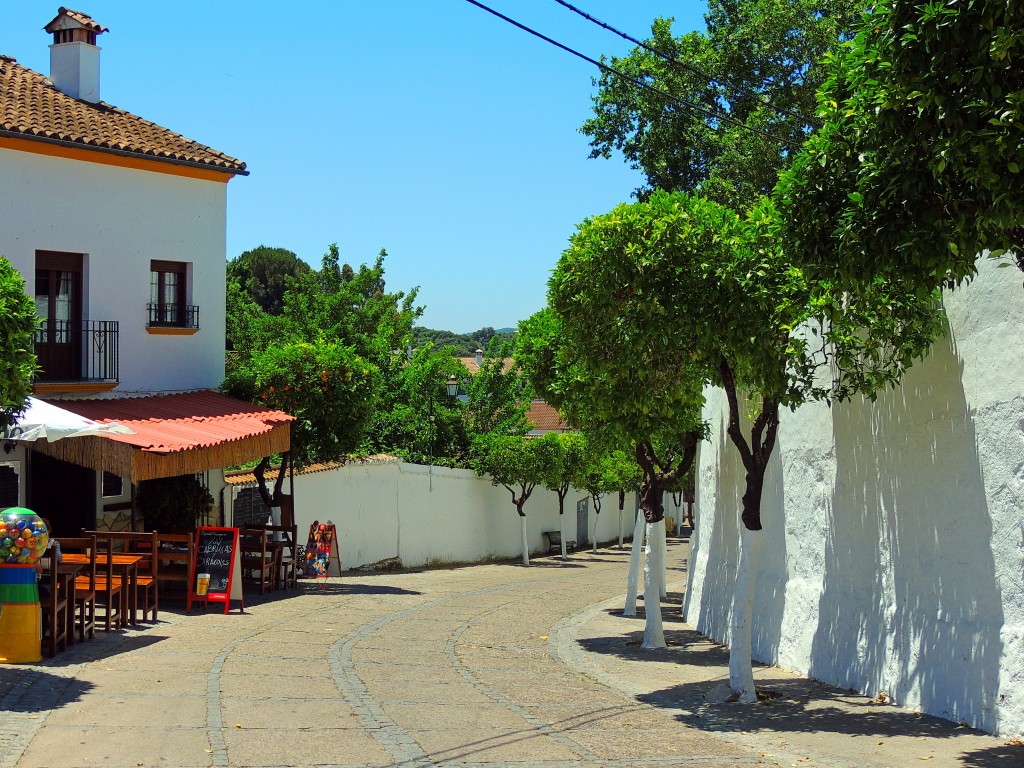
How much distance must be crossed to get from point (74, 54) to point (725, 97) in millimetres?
16786

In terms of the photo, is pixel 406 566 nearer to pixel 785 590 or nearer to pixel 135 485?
pixel 135 485

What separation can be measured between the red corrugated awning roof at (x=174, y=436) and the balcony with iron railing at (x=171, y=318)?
111 cm

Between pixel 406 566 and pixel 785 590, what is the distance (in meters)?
16.4

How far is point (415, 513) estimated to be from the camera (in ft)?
94.6

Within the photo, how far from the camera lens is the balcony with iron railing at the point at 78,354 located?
17594 mm

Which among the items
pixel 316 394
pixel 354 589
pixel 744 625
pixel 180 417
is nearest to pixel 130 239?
pixel 180 417

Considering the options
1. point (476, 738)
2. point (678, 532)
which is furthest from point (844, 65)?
point (678, 532)

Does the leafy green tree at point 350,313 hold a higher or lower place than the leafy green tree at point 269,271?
lower

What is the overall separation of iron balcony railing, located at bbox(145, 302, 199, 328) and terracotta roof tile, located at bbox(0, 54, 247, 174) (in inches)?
97.6

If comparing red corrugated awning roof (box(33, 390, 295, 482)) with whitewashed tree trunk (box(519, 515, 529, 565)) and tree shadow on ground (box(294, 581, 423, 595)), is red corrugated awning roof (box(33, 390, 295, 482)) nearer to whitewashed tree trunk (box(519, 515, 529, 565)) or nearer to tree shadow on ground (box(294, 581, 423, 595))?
tree shadow on ground (box(294, 581, 423, 595))

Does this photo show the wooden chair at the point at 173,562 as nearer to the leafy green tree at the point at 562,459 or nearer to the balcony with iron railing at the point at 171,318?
the balcony with iron railing at the point at 171,318

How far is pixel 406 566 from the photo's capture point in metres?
28.3

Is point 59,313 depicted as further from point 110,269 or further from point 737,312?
point 737,312

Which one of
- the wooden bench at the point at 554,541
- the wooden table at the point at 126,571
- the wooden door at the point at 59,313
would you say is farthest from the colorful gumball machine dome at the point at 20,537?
the wooden bench at the point at 554,541
